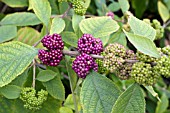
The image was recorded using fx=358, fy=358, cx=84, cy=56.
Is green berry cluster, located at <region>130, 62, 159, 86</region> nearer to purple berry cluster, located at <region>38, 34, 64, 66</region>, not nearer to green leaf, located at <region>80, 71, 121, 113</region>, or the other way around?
green leaf, located at <region>80, 71, 121, 113</region>

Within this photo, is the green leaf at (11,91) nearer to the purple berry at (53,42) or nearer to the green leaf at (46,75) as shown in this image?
the green leaf at (46,75)

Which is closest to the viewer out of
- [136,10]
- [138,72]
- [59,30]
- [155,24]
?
[138,72]

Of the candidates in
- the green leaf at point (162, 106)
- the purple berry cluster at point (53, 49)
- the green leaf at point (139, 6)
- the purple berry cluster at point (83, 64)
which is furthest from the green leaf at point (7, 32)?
the green leaf at point (139, 6)

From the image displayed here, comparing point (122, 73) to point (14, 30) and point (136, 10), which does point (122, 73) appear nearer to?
point (14, 30)

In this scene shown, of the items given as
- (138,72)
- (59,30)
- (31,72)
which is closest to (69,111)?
(31,72)

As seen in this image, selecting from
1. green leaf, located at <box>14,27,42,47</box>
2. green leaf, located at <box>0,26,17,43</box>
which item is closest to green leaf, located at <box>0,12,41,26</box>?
green leaf, located at <box>0,26,17,43</box>

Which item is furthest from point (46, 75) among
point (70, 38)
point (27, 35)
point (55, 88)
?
point (27, 35)

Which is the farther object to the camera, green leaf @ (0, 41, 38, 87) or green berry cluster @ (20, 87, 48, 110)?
green berry cluster @ (20, 87, 48, 110)
